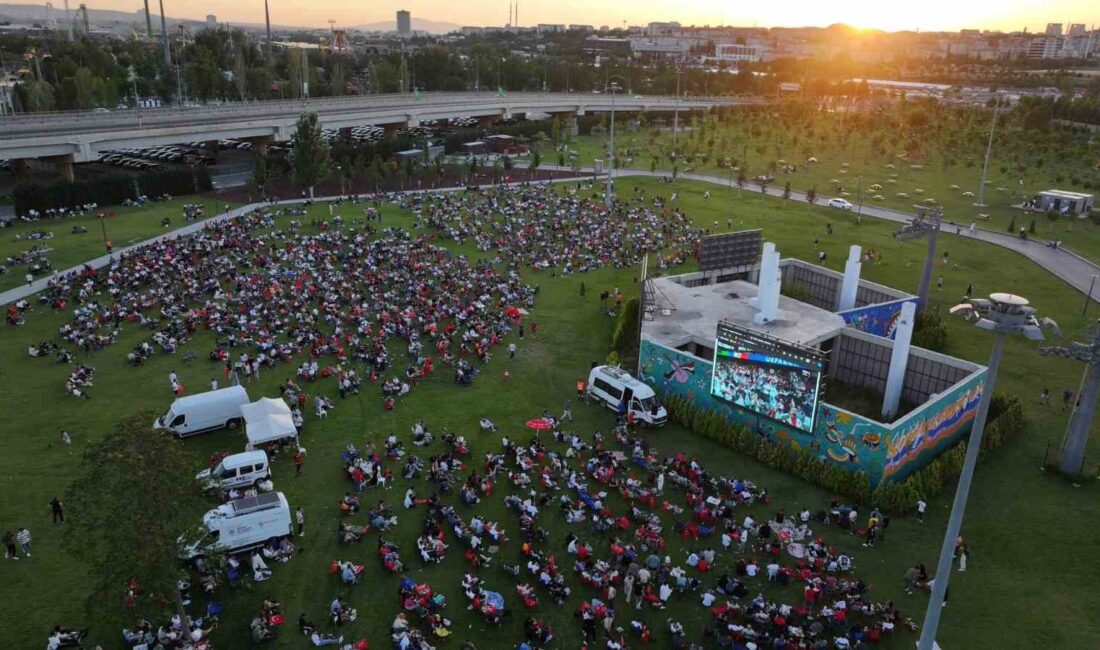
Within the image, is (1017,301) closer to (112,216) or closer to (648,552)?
(648,552)

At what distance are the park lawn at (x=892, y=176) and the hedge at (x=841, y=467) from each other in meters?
36.7

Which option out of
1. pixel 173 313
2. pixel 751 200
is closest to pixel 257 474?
pixel 173 313

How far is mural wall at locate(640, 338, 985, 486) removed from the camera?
25562 millimetres

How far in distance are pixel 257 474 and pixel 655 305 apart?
778 inches

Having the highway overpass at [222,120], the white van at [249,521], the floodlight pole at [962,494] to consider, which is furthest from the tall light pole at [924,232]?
the highway overpass at [222,120]

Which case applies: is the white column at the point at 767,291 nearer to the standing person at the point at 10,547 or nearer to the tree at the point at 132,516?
the tree at the point at 132,516

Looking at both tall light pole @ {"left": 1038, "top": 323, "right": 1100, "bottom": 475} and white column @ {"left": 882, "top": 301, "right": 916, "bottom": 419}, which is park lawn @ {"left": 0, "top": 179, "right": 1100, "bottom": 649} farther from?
white column @ {"left": 882, "top": 301, "right": 916, "bottom": 419}

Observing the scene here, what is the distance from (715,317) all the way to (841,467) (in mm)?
11058

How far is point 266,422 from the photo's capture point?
2658 centimetres

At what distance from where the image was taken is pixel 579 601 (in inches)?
808

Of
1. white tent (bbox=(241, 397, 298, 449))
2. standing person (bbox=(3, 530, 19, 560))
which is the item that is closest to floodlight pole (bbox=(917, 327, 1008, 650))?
white tent (bbox=(241, 397, 298, 449))

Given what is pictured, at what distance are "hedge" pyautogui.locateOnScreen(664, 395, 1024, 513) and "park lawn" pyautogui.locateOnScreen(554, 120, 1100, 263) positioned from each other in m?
36.7

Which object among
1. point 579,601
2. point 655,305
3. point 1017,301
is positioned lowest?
point 579,601

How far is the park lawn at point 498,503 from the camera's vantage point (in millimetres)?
19953
